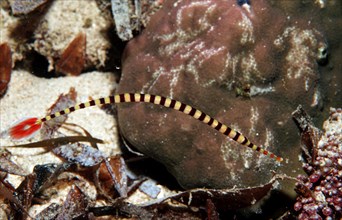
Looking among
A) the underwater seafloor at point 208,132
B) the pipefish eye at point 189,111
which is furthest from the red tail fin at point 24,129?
the pipefish eye at point 189,111

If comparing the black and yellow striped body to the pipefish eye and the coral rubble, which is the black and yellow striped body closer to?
the pipefish eye

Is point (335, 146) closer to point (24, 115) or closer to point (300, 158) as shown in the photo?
point (300, 158)

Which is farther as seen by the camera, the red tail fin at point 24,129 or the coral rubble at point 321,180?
the red tail fin at point 24,129

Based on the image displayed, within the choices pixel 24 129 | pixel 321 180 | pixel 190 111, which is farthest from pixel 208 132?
pixel 24 129

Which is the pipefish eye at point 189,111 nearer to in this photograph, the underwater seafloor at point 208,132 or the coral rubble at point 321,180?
the underwater seafloor at point 208,132

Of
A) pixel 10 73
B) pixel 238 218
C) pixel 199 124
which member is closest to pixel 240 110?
pixel 199 124

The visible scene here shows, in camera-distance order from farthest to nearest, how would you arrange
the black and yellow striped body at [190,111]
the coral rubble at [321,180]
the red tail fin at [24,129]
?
the red tail fin at [24,129] → the black and yellow striped body at [190,111] → the coral rubble at [321,180]

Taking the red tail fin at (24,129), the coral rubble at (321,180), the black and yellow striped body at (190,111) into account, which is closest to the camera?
the coral rubble at (321,180)

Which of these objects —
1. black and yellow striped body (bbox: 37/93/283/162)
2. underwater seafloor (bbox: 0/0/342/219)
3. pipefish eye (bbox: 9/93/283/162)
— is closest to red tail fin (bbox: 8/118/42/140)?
underwater seafloor (bbox: 0/0/342/219)
